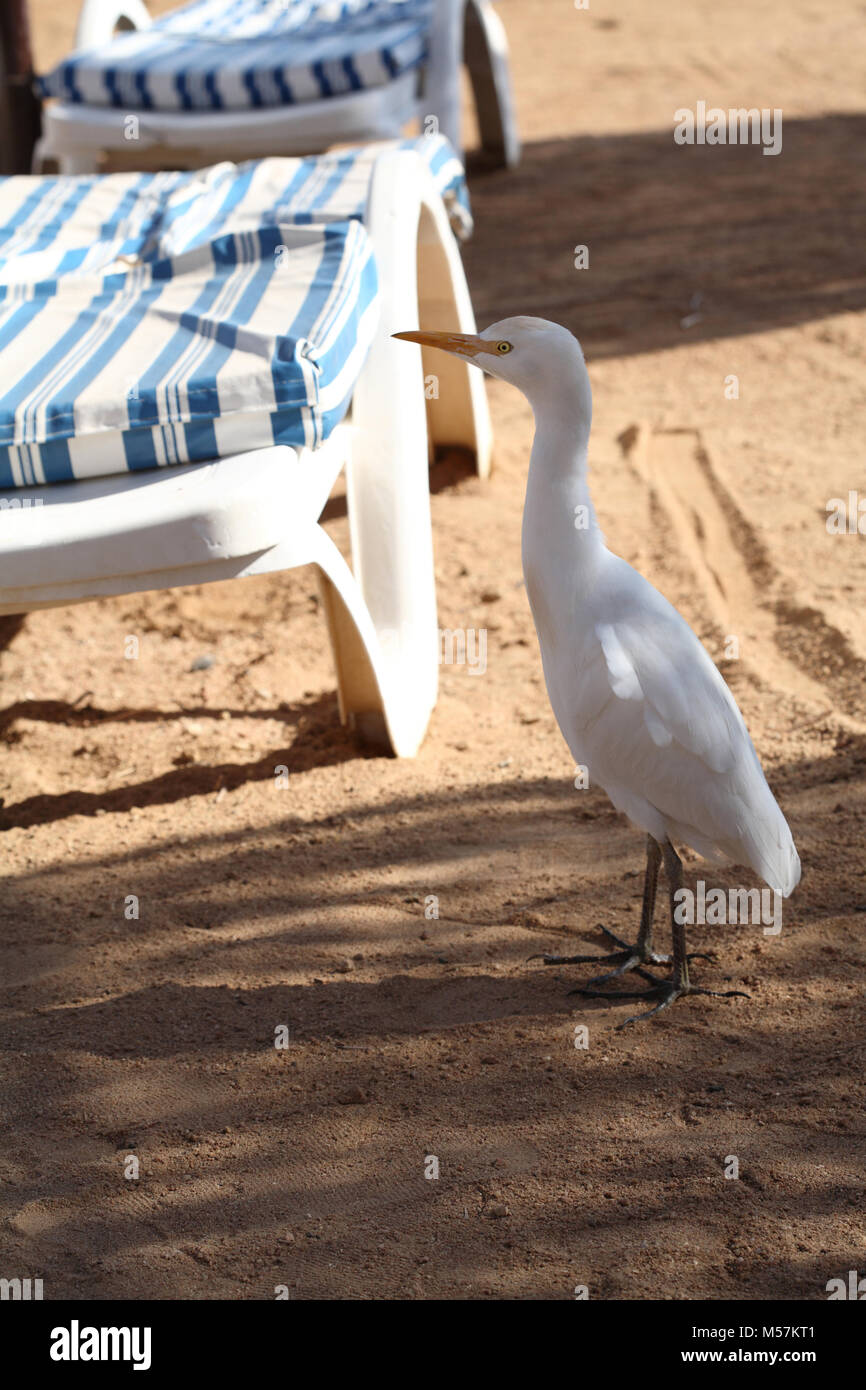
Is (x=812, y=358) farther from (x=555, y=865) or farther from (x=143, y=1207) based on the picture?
(x=143, y=1207)

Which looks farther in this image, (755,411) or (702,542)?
(755,411)

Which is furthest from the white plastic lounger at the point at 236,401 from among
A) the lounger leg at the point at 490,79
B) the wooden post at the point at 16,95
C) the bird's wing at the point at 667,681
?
the lounger leg at the point at 490,79

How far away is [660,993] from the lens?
Result: 262 centimetres

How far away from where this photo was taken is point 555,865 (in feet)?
9.91

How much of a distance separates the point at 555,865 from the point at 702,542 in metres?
1.76

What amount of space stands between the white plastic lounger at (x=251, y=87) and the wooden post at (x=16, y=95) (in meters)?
0.31

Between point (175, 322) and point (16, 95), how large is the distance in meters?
4.50

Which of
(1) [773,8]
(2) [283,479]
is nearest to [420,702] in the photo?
(2) [283,479]

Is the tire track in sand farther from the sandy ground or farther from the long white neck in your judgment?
the long white neck

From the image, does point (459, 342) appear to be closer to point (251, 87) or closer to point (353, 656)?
point (353, 656)

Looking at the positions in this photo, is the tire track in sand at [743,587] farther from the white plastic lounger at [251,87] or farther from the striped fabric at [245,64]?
the striped fabric at [245,64]

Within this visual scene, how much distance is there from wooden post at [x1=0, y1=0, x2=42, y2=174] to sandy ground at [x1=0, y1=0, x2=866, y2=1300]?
137 inches

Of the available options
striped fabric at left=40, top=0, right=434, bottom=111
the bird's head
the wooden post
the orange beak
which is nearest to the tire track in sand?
the bird's head

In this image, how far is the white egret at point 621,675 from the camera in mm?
Answer: 2455
